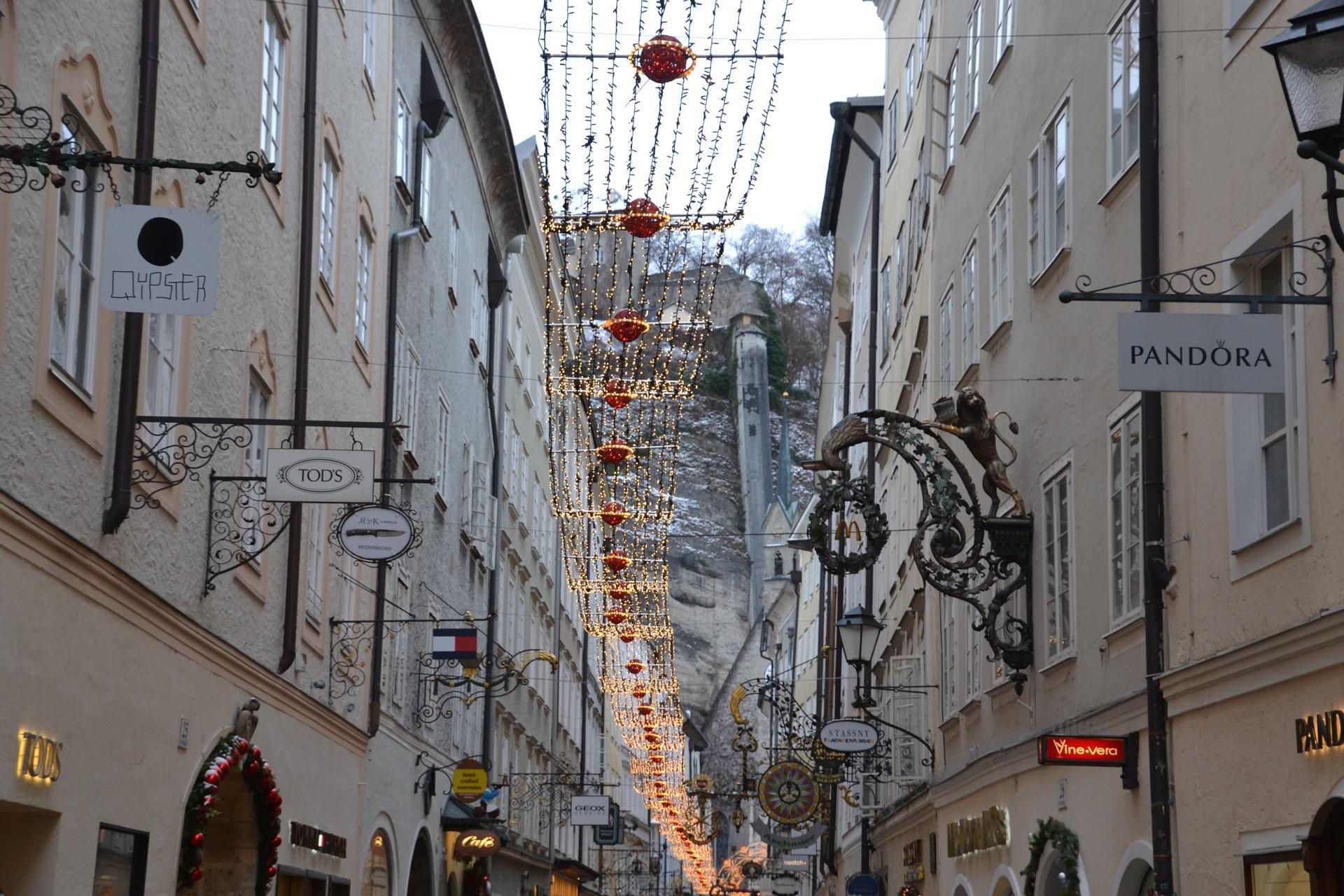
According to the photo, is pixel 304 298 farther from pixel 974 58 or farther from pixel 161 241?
pixel 974 58

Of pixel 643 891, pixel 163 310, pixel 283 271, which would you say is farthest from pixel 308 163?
pixel 643 891

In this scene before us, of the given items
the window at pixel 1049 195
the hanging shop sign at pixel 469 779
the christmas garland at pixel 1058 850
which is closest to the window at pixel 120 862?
the christmas garland at pixel 1058 850

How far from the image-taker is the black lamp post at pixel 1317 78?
18.4 ft

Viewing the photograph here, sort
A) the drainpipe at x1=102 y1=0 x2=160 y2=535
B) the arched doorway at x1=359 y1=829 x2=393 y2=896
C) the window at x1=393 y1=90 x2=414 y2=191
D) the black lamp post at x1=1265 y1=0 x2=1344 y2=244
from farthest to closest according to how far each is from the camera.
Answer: the window at x1=393 y1=90 x2=414 y2=191, the arched doorway at x1=359 y1=829 x2=393 y2=896, the drainpipe at x1=102 y1=0 x2=160 y2=535, the black lamp post at x1=1265 y1=0 x2=1344 y2=244

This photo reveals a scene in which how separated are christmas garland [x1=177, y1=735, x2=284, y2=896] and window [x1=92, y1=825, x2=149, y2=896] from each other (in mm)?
906

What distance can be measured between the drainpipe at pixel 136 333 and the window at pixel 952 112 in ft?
37.3

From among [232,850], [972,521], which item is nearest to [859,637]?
[972,521]

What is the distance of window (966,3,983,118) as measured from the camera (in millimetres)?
18578

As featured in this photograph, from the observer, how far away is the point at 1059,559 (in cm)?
1367

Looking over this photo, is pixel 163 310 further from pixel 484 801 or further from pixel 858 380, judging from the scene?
pixel 858 380

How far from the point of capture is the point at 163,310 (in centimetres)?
809

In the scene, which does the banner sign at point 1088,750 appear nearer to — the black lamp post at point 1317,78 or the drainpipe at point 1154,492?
the drainpipe at point 1154,492

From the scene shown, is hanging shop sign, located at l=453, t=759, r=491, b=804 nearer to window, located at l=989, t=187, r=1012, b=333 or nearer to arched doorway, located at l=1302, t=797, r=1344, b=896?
window, located at l=989, t=187, r=1012, b=333

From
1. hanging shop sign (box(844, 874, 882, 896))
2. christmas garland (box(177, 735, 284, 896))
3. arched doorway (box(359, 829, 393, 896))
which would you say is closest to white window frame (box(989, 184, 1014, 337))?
christmas garland (box(177, 735, 284, 896))
